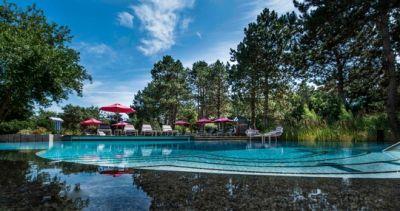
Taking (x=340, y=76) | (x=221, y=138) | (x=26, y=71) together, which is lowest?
(x=221, y=138)

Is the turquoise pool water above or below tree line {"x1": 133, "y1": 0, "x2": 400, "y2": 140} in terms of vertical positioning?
below

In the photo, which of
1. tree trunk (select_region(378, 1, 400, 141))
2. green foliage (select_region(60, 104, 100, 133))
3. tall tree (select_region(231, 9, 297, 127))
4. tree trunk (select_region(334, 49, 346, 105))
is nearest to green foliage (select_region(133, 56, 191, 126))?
green foliage (select_region(60, 104, 100, 133))

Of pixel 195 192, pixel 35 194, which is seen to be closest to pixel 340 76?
pixel 195 192

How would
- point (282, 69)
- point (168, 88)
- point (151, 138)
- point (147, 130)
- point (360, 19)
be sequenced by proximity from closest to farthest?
point (360, 19), point (151, 138), point (282, 69), point (147, 130), point (168, 88)

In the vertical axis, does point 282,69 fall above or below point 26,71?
above

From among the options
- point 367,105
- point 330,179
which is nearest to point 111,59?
point 367,105

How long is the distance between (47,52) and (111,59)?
1684 cm

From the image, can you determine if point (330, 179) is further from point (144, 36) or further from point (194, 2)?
point (144, 36)

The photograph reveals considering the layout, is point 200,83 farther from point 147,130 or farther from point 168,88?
point 147,130

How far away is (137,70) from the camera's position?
2939 centimetres

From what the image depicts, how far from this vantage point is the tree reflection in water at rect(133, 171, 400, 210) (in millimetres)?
2721

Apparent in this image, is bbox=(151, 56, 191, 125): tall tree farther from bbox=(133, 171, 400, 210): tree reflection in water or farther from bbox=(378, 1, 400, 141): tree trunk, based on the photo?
bbox=(133, 171, 400, 210): tree reflection in water

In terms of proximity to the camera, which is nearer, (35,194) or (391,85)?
(35,194)

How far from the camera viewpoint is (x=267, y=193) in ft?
10.8
